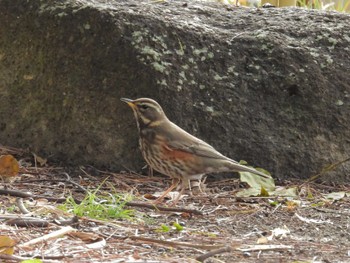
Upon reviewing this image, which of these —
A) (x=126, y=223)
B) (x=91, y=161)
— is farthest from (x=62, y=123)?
(x=126, y=223)

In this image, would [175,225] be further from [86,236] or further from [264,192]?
[264,192]

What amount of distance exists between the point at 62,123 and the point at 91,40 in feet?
2.44

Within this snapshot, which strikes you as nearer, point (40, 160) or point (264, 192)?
point (264, 192)

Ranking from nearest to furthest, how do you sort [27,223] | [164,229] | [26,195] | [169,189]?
[27,223] < [164,229] < [26,195] < [169,189]

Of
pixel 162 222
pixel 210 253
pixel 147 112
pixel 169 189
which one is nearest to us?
pixel 210 253

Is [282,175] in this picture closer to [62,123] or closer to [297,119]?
[297,119]

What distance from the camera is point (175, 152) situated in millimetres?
6941

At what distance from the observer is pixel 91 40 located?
776cm

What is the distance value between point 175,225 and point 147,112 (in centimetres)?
152

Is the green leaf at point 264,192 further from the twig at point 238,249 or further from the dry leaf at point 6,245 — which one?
the dry leaf at point 6,245

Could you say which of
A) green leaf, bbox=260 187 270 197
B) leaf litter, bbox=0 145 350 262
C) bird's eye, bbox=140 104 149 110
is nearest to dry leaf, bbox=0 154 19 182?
leaf litter, bbox=0 145 350 262

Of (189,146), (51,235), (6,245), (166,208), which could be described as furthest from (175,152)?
(6,245)

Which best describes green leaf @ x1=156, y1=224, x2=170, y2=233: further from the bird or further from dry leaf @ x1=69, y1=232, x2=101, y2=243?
the bird

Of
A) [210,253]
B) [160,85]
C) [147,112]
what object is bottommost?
[210,253]
